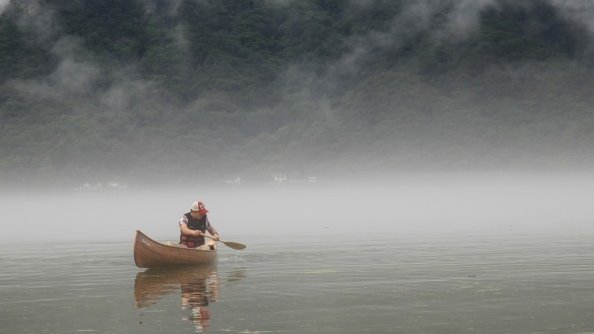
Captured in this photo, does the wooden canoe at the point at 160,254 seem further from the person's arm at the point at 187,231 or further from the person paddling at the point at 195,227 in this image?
the person paddling at the point at 195,227

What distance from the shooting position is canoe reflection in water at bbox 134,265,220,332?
19.7m

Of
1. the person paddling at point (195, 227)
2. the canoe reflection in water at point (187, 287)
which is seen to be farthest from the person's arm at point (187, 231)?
the canoe reflection in water at point (187, 287)

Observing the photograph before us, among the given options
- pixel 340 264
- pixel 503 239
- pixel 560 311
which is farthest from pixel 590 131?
pixel 560 311

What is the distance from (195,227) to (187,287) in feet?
25.8

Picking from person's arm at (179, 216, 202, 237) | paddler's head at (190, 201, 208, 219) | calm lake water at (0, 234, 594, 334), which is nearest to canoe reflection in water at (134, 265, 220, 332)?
calm lake water at (0, 234, 594, 334)

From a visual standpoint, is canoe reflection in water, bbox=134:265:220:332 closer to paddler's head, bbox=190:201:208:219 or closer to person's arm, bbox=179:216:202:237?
person's arm, bbox=179:216:202:237

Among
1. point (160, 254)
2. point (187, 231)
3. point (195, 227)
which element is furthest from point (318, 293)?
point (195, 227)

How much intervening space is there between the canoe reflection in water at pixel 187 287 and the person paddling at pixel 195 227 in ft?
3.40

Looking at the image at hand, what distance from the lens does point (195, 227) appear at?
32.8m

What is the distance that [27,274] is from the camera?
102ft

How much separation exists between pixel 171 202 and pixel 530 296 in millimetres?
168417

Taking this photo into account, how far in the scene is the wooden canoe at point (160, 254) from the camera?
30688 mm

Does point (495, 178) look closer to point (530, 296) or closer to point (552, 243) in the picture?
point (552, 243)

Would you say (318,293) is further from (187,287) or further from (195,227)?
(195,227)
